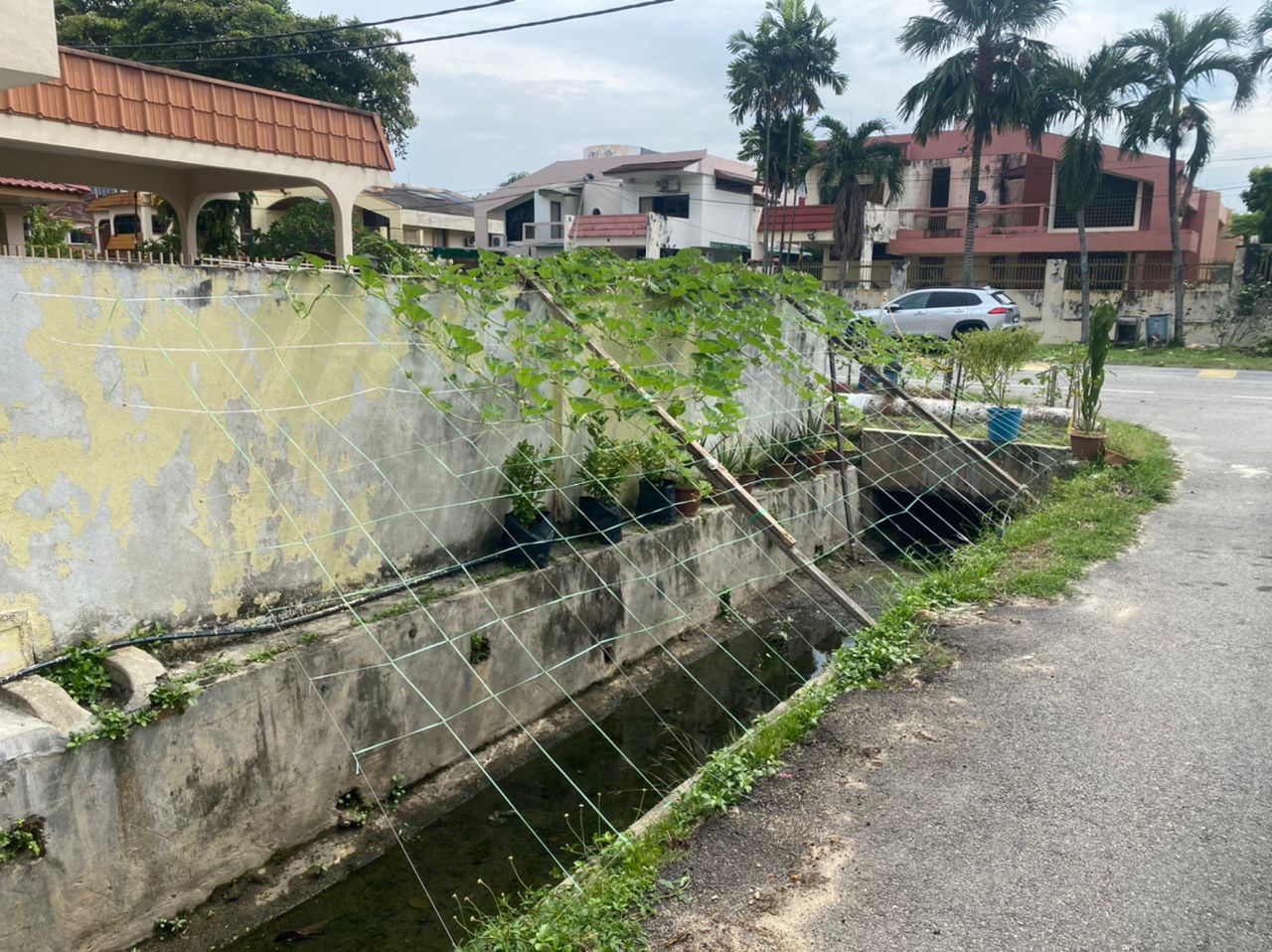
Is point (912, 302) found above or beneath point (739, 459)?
above

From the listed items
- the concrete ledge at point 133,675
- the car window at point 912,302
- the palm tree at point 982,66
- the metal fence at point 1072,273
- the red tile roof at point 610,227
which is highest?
the palm tree at point 982,66

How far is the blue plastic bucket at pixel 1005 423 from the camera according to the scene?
10.4m

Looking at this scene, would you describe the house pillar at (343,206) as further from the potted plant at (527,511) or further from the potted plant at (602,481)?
the potted plant at (527,511)

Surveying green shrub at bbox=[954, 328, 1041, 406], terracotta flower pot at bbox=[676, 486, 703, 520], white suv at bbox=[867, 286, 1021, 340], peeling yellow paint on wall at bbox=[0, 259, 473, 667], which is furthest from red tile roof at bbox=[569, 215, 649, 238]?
peeling yellow paint on wall at bbox=[0, 259, 473, 667]

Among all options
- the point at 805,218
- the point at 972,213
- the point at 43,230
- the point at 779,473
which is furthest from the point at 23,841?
the point at 805,218

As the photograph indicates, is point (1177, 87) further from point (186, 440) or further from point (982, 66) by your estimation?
point (186, 440)

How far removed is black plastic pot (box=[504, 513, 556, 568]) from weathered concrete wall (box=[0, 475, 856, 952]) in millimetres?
117

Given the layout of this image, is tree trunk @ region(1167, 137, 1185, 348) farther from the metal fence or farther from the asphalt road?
the asphalt road

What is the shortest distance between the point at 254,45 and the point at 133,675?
26.9m

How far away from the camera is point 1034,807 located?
13.1 feet

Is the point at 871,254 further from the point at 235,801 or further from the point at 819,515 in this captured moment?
the point at 235,801

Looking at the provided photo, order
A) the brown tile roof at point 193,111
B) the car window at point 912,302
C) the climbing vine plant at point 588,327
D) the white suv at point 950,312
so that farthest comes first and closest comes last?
the car window at point 912,302 < the white suv at point 950,312 < the brown tile roof at point 193,111 < the climbing vine plant at point 588,327

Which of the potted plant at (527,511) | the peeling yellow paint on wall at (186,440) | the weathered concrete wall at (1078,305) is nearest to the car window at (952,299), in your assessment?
the weathered concrete wall at (1078,305)

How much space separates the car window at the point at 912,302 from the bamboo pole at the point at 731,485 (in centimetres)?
1533
